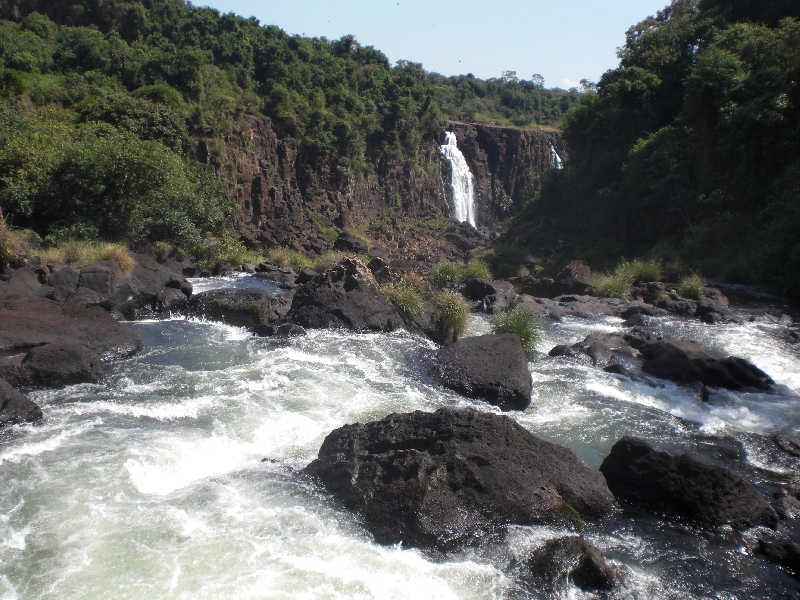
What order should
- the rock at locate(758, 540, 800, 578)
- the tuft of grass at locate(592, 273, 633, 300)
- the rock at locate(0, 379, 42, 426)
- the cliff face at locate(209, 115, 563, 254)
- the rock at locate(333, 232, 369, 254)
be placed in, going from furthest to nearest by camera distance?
the cliff face at locate(209, 115, 563, 254) → the rock at locate(333, 232, 369, 254) → the tuft of grass at locate(592, 273, 633, 300) → the rock at locate(0, 379, 42, 426) → the rock at locate(758, 540, 800, 578)

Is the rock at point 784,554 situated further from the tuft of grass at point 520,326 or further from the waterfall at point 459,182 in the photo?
the waterfall at point 459,182

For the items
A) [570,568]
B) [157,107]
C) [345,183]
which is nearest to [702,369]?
[570,568]

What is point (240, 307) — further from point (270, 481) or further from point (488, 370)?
point (270, 481)

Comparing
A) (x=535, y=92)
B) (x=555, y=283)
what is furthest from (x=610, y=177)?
(x=535, y=92)

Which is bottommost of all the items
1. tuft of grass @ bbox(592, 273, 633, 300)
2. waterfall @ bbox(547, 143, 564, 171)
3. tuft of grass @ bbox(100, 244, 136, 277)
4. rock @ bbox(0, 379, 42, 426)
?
tuft of grass @ bbox(592, 273, 633, 300)

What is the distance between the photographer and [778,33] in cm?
2859

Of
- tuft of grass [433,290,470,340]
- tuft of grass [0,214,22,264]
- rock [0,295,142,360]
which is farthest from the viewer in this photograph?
tuft of grass [0,214,22,264]

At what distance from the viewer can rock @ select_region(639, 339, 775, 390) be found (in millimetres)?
13461

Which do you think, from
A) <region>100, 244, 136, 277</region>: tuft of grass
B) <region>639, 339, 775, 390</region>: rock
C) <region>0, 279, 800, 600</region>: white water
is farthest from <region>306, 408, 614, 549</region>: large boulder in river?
<region>100, 244, 136, 277</region>: tuft of grass

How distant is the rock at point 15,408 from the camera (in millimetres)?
9297

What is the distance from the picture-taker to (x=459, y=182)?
216 feet

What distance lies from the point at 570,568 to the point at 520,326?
9.45m

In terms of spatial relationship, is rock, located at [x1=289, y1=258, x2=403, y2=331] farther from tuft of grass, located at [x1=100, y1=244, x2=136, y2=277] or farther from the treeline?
the treeline

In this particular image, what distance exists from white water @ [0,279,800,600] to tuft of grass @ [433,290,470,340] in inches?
87.2
